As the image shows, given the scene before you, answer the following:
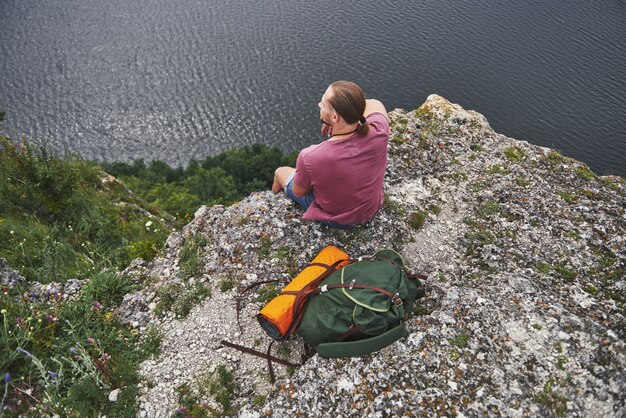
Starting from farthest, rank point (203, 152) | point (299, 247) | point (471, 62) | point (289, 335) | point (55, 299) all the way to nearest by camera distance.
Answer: point (471, 62)
point (203, 152)
point (299, 247)
point (55, 299)
point (289, 335)

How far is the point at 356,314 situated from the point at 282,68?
45.1 meters

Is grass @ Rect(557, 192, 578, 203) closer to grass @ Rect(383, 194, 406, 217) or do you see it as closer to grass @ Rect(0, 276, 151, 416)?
grass @ Rect(383, 194, 406, 217)

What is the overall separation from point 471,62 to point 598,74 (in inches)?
485

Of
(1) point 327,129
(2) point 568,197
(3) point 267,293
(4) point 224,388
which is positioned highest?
(1) point 327,129

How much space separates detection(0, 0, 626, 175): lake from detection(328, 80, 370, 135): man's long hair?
37090 mm

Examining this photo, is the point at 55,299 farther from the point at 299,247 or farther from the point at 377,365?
the point at 377,365

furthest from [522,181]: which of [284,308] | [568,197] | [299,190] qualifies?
[284,308]

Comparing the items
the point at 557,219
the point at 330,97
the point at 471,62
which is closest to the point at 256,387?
the point at 330,97

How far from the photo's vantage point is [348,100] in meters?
5.22

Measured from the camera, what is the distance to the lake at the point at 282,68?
4147cm

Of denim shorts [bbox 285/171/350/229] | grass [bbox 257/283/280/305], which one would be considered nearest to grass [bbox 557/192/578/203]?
denim shorts [bbox 285/171/350/229]

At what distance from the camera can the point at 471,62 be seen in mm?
45312

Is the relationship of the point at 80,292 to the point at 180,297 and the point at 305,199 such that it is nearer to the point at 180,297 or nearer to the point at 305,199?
the point at 180,297

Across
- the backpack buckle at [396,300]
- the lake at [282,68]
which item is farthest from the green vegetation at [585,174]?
the lake at [282,68]
